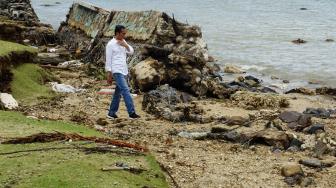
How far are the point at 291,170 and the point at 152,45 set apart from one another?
897cm

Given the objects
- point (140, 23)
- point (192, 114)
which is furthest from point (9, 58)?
point (140, 23)

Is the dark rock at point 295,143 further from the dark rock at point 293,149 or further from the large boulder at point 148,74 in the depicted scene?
the large boulder at point 148,74

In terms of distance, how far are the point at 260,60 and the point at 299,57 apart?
202 cm

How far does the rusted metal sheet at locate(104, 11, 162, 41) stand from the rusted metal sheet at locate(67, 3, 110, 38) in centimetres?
131

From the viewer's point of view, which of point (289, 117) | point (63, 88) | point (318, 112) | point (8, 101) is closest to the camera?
point (8, 101)

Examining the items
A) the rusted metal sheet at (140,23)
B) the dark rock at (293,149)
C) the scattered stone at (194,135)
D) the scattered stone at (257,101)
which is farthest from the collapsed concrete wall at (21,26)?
the dark rock at (293,149)

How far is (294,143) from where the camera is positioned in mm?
10273

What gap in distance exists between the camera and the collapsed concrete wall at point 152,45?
15127 millimetres

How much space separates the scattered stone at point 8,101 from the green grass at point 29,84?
0.49 meters

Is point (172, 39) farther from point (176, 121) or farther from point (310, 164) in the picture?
point (310, 164)

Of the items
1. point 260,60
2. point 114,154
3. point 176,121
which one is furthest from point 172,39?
point 114,154

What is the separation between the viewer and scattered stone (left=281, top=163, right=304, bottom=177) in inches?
325

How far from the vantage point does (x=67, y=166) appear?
638 centimetres

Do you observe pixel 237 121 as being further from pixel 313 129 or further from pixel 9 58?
pixel 9 58
